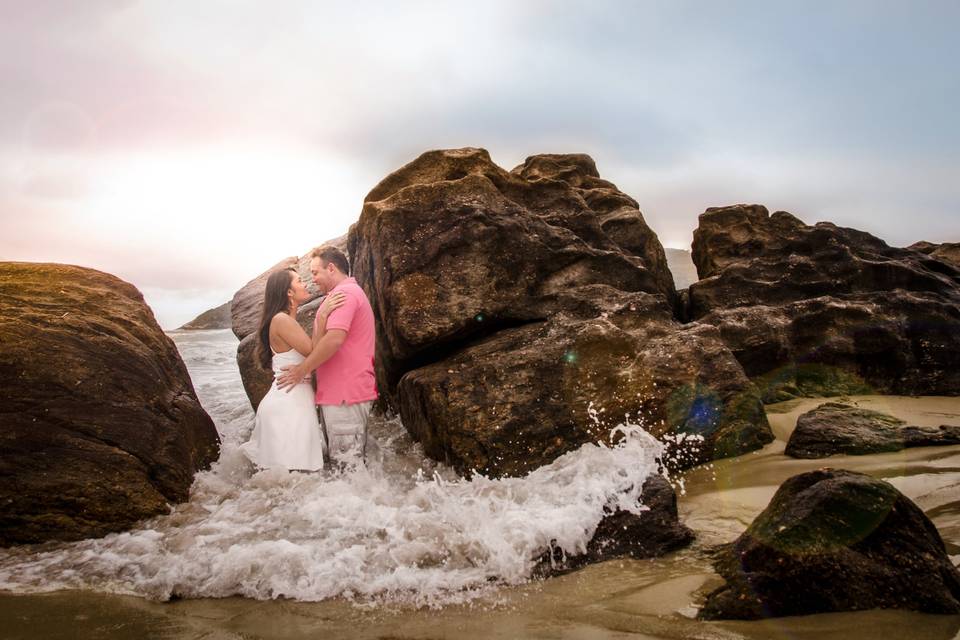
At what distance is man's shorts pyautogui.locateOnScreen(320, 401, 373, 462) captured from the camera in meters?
6.00

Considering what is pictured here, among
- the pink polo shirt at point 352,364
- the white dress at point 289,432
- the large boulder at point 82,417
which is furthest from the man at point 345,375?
the large boulder at point 82,417

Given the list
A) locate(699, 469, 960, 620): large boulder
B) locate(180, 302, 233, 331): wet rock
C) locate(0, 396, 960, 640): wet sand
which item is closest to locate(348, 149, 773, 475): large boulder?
locate(0, 396, 960, 640): wet sand

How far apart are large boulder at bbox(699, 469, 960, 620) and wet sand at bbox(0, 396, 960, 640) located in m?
0.08

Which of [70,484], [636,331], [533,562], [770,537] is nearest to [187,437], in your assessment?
[70,484]

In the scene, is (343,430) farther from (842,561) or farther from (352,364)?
(842,561)

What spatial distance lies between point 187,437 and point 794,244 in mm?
9369

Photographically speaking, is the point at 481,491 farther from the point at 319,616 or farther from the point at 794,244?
the point at 794,244

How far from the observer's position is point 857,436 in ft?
18.0

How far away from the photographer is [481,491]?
16.5 ft

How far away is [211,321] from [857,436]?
975 inches

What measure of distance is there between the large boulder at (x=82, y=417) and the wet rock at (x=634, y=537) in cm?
344

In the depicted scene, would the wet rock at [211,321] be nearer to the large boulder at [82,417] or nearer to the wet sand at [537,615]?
the large boulder at [82,417]

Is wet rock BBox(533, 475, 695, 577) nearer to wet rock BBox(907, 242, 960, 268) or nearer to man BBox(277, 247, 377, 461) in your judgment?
man BBox(277, 247, 377, 461)

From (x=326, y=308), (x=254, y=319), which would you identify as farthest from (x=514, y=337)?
(x=254, y=319)
